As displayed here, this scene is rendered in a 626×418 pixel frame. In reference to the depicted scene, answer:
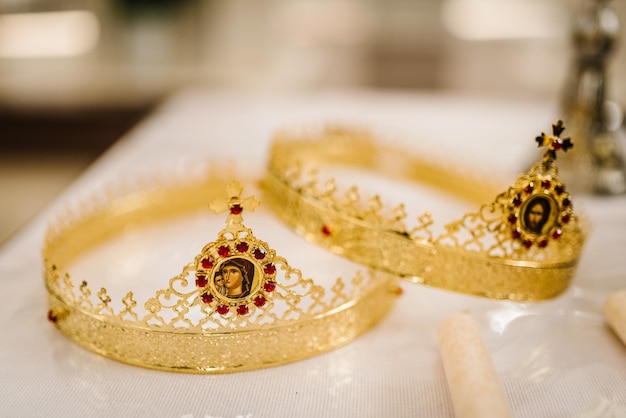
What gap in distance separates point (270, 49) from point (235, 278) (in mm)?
4220

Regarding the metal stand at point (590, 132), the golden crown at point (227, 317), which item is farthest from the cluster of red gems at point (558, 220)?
the metal stand at point (590, 132)

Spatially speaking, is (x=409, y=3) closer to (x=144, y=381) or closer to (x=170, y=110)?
(x=170, y=110)

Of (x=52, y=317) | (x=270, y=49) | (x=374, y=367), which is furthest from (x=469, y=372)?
(x=270, y=49)

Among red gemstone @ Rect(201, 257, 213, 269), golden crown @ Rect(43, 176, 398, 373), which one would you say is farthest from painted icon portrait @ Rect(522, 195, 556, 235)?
red gemstone @ Rect(201, 257, 213, 269)

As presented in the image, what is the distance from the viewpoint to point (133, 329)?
3.47 feet

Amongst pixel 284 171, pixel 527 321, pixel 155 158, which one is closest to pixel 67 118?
pixel 155 158

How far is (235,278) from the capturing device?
105 centimetres

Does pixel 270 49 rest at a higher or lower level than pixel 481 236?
lower

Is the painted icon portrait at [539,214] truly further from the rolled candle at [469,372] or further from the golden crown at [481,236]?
the rolled candle at [469,372]

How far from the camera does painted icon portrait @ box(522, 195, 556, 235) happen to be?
1178mm

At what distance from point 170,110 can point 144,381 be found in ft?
6.26

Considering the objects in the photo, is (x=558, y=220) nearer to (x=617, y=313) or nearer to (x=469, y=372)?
(x=617, y=313)

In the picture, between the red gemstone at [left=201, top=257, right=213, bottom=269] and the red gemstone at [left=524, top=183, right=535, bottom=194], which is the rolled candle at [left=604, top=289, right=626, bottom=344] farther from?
the red gemstone at [left=201, top=257, right=213, bottom=269]

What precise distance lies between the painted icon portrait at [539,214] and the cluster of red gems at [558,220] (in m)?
0.01
